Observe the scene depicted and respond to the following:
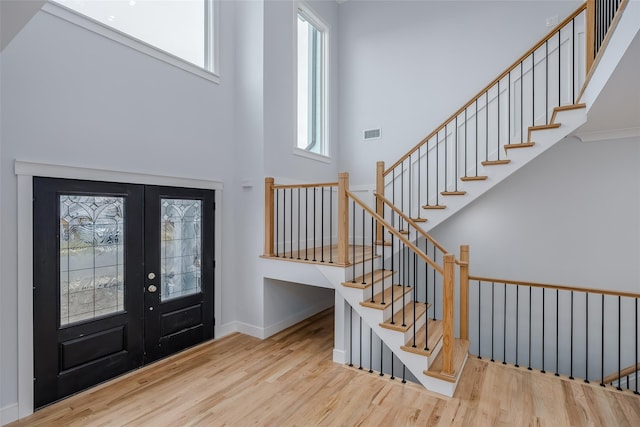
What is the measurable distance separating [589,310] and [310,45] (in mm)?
5724

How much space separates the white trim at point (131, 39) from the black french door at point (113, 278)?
143 cm

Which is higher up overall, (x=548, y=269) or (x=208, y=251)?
(x=208, y=251)

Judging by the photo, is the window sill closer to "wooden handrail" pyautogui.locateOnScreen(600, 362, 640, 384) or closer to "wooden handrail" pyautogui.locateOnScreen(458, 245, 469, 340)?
"wooden handrail" pyautogui.locateOnScreen(458, 245, 469, 340)

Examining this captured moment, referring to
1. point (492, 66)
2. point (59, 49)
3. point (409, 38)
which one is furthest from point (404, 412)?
point (409, 38)

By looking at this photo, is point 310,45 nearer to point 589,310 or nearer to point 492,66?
point 492,66

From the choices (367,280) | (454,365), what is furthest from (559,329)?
(367,280)

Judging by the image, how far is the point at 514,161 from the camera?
3.80 m

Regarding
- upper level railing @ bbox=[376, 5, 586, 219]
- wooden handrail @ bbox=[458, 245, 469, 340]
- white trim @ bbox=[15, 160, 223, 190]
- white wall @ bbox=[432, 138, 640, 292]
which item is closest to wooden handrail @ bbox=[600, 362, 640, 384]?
white wall @ bbox=[432, 138, 640, 292]

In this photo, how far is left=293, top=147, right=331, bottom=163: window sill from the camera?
4.96 m

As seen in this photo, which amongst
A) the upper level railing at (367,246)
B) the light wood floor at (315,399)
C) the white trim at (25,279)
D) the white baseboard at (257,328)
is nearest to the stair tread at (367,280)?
the upper level railing at (367,246)

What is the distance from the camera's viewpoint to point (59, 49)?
2.81 m

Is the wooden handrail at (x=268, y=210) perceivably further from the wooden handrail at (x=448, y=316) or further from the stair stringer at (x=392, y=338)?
the wooden handrail at (x=448, y=316)

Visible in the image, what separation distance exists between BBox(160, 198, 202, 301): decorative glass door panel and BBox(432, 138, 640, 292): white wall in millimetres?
3824

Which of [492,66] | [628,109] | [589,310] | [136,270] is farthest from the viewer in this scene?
[492,66]
